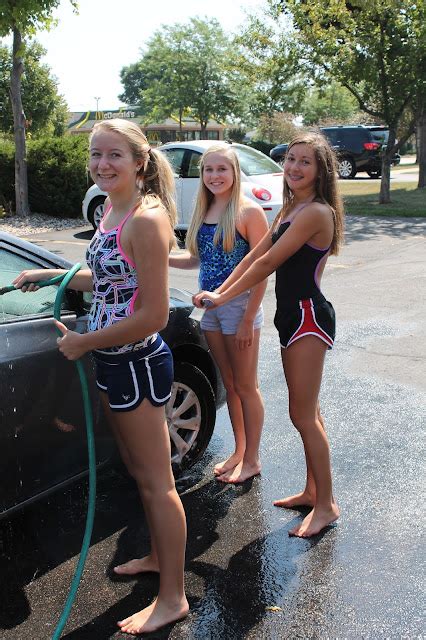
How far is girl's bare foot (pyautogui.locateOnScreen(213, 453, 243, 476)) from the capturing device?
4.20 meters

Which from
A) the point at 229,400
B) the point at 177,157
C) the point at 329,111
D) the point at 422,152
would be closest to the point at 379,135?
the point at 422,152

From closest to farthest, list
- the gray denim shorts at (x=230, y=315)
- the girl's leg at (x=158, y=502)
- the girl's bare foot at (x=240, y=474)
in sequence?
the girl's leg at (x=158, y=502), the gray denim shorts at (x=230, y=315), the girl's bare foot at (x=240, y=474)

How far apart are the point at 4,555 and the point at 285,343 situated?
1615 millimetres

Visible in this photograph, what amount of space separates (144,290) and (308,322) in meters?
1.07

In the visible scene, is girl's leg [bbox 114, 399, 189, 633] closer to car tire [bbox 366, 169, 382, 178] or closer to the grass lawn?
the grass lawn

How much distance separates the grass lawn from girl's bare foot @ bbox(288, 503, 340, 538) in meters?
11.7

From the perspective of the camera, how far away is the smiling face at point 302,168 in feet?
10.9

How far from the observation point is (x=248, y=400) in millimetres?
3996

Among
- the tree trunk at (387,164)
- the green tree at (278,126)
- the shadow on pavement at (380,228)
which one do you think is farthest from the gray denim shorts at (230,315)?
the green tree at (278,126)

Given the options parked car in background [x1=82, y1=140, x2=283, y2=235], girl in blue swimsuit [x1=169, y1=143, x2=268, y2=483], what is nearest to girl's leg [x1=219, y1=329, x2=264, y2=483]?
girl in blue swimsuit [x1=169, y1=143, x2=268, y2=483]

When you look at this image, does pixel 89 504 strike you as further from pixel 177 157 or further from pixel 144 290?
pixel 177 157

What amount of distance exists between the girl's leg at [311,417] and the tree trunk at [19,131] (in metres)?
13.0

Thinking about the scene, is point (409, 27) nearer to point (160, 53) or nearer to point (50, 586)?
point (50, 586)

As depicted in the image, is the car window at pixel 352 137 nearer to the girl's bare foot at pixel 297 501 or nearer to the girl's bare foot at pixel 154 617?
the girl's bare foot at pixel 297 501
